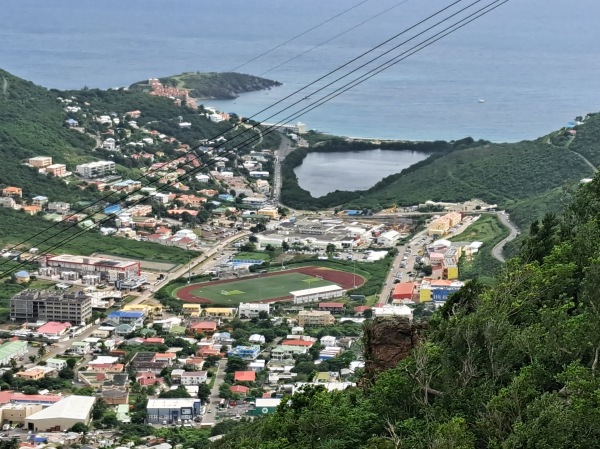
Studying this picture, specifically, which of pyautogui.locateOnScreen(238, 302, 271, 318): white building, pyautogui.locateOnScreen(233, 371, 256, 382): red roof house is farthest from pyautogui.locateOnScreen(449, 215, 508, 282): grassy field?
pyautogui.locateOnScreen(233, 371, 256, 382): red roof house

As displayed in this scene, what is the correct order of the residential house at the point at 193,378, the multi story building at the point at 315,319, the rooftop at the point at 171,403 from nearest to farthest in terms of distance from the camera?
the rooftop at the point at 171,403 < the residential house at the point at 193,378 < the multi story building at the point at 315,319

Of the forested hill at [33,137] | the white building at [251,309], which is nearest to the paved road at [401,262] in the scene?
the white building at [251,309]

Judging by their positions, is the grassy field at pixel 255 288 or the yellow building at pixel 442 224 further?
the yellow building at pixel 442 224

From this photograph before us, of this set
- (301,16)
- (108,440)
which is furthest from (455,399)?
(301,16)

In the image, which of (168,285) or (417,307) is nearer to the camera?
(417,307)

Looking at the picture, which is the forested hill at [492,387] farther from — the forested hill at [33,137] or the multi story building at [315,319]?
the forested hill at [33,137]

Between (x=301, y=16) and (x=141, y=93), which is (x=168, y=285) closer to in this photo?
(x=141, y=93)
